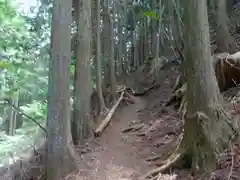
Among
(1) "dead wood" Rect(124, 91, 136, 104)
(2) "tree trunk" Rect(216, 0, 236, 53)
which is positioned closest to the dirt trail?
(1) "dead wood" Rect(124, 91, 136, 104)

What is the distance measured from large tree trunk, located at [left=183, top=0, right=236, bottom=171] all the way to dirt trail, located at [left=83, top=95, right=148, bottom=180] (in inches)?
58.7

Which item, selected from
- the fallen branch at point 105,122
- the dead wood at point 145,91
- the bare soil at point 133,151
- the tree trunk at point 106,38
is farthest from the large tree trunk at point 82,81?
the dead wood at point 145,91

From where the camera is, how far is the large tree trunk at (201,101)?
4945 millimetres

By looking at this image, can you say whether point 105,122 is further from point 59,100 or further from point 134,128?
point 59,100

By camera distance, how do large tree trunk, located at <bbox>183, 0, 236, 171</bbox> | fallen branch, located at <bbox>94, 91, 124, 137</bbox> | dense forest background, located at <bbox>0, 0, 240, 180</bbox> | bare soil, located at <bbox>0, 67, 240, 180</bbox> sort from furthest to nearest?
fallen branch, located at <bbox>94, 91, 124, 137</bbox> → bare soil, located at <bbox>0, 67, 240, 180</bbox> → dense forest background, located at <bbox>0, 0, 240, 180</bbox> → large tree trunk, located at <bbox>183, 0, 236, 171</bbox>

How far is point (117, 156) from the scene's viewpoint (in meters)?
7.72

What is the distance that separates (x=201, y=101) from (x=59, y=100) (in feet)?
9.66

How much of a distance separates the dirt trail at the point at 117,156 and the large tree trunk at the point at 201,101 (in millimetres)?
1490

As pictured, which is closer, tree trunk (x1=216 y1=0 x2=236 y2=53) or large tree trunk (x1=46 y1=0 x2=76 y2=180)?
large tree trunk (x1=46 y1=0 x2=76 y2=180)

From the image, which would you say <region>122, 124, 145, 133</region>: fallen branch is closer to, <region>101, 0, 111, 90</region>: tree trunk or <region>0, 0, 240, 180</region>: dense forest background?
<region>0, 0, 240, 180</region>: dense forest background

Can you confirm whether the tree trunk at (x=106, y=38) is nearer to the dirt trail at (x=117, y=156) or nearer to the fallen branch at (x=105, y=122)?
the fallen branch at (x=105, y=122)

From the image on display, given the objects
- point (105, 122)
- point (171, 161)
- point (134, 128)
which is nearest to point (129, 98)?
point (105, 122)

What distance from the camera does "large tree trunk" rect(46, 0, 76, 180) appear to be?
21.5 feet

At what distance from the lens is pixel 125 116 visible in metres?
11.3
